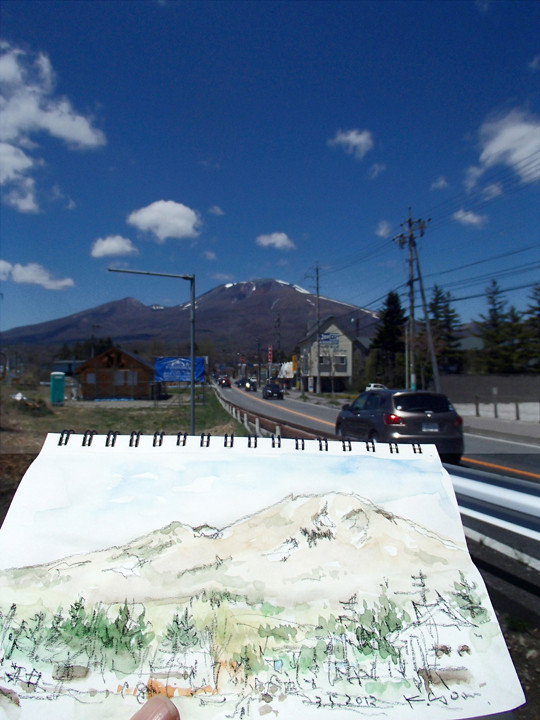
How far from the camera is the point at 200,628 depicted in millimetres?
1954

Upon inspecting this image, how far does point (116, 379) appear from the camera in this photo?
4428cm

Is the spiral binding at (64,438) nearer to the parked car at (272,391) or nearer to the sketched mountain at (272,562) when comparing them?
the sketched mountain at (272,562)

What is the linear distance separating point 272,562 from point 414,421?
297 inches

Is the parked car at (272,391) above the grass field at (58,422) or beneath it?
above

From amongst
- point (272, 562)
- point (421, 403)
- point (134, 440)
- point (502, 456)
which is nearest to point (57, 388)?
point (502, 456)

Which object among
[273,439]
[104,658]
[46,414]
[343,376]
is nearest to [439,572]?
[273,439]

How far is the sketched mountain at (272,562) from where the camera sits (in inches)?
80.0

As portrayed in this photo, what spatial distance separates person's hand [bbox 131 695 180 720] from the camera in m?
1.66

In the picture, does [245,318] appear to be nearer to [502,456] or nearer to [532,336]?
[532,336]

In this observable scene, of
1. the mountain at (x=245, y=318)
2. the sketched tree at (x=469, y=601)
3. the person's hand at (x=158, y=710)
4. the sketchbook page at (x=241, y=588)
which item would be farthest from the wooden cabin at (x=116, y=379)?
the person's hand at (x=158, y=710)

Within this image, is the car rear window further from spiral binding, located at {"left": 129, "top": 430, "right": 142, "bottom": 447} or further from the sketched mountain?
spiral binding, located at {"left": 129, "top": 430, "right": 142, "bottom": 447}

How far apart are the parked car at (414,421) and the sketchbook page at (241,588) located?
6.31 meters

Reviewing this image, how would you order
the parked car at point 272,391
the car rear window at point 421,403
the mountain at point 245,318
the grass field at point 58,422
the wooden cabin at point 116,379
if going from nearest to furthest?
1. the car rear window at point 421,403
2. the grass field at point 58,422
3. the wooden cabin at point 116,379
4. the parked car at point 272,391
5. the mountain at point 245,318

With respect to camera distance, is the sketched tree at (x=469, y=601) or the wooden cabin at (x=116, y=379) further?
the wooden cabin at (x=116, y=379)
